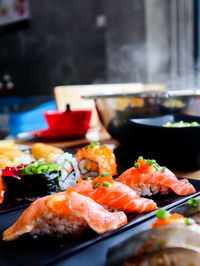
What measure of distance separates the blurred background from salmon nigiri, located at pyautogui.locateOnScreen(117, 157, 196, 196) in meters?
2.26

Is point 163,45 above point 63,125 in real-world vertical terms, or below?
above

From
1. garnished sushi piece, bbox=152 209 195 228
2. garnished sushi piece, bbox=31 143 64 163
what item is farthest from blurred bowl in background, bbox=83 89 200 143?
garnished sushi piece, bbox=152 209 195 228

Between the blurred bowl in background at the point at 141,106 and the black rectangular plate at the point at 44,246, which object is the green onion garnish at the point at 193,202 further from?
the blurred bowl in background at the point at 141,106

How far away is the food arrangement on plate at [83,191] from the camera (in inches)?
35.3

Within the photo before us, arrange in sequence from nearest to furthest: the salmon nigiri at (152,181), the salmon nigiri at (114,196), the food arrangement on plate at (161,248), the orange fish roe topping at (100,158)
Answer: the food arrangement on plate at (161,248) < the salmon nigiri at (114,196) < the salmon nigiri at (152,181) < the orange fish roe topping at (100,158)

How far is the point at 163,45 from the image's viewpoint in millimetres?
4848

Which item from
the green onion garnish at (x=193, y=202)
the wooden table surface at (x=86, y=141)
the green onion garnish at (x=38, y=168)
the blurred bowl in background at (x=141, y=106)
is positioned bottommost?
the wooden table surface at (x=86, y=141)

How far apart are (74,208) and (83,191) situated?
143 mm

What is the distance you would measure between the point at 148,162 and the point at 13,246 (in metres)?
0.59

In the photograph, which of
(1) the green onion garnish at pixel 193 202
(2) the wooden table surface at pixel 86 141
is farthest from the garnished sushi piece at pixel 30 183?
(2) the wooden table surface at pixel 86 141

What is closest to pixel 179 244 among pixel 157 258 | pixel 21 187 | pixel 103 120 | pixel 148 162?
pixel 157 258

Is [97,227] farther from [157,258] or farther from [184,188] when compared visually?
[184,188]

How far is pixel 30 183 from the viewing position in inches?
46.6

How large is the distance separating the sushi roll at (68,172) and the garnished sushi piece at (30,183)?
49 mm
